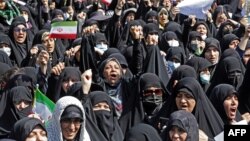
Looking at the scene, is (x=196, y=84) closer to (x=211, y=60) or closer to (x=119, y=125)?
(x=119, y=125)

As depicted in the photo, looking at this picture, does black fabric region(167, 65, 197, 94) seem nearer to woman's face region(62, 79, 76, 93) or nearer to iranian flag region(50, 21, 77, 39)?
woman's face region(62, 79, 76, 93)

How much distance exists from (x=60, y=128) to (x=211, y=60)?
10.5 ft

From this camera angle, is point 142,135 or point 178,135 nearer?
point 178,135

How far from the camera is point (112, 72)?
6.43 meters

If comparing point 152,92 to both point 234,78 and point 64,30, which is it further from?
point 64,30

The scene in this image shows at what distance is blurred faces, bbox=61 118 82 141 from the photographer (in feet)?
15.3

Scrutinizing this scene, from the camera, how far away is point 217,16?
34.4 feet

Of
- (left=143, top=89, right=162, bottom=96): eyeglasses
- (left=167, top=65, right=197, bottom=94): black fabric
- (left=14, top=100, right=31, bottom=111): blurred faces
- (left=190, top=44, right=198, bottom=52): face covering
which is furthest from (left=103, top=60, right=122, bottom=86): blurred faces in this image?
(left=190, top=44, right=198, bottom=52): face covering

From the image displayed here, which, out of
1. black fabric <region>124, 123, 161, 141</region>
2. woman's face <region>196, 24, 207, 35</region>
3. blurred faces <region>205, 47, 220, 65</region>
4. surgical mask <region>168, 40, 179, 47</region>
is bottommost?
surgical mask <region>168, 40, 179, 47</region>

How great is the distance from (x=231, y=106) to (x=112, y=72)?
1286mm

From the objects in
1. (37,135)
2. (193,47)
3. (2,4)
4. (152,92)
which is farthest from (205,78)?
(2,4)

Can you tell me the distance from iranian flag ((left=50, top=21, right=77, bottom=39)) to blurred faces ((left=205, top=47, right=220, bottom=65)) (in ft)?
5.17

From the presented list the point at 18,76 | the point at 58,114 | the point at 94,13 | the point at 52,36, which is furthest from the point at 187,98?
the point at 94,13

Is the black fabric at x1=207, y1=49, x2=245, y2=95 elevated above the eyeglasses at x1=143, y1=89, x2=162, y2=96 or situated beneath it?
situated beneath
